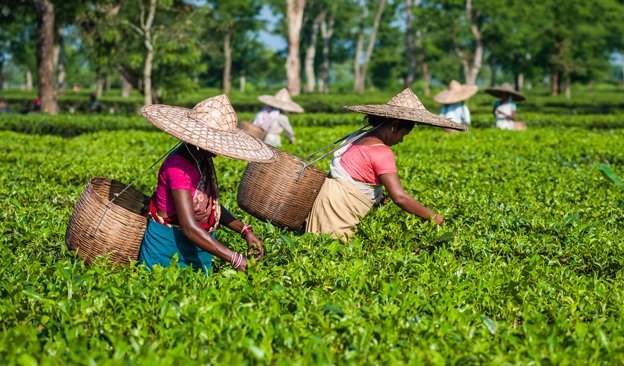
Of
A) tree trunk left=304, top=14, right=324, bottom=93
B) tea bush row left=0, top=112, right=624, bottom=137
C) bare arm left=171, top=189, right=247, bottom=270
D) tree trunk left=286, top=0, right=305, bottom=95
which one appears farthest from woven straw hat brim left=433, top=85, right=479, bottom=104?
tree trunk left=304, top=14, right=324, bottom=93

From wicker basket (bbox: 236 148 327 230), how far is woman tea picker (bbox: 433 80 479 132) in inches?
356

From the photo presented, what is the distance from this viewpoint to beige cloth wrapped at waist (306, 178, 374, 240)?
4914mm

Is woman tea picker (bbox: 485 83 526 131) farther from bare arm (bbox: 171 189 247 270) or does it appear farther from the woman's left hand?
bare arm (bbox: 171 189 247 270)

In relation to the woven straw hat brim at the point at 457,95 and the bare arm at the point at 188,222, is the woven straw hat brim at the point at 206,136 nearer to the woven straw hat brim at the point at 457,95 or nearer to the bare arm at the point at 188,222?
the bare arm at the point at 188,222

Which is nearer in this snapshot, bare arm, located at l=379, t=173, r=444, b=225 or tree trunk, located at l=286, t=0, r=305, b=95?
bare arm, located at l=379, t=173, r=444, b=225

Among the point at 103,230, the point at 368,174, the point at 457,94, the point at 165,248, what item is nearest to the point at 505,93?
the point at 457,94

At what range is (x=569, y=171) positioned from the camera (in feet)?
28.1

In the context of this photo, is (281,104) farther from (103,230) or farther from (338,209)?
(103,230)

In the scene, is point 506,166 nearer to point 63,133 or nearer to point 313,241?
point 313,241

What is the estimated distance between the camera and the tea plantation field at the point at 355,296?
2822 mm

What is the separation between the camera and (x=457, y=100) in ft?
44.1

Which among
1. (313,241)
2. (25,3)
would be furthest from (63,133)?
(313,241)

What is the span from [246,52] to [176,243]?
73779 mm

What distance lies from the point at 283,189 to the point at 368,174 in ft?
2.08
